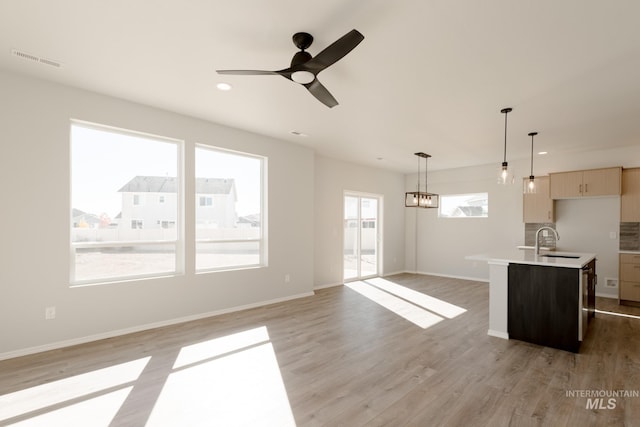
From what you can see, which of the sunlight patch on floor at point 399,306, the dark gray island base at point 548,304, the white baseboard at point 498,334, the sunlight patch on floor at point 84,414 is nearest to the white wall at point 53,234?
the sunlight patch on floor at point 84,414

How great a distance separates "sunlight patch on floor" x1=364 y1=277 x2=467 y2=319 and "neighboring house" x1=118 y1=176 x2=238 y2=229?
134 inches

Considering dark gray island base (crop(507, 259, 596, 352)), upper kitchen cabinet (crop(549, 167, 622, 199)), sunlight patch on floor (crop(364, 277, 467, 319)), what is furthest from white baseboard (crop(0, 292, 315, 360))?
upper kitchen cabinet (crop(549, 167, 622, 199))

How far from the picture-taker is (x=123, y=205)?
3.92 metres

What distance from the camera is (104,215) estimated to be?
3783 mm

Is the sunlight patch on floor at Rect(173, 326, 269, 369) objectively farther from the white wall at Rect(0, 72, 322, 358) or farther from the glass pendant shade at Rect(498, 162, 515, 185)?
the glass pendant shade at Rect(498, 162, 515, 185)

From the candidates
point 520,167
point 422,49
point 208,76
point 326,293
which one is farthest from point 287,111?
point 520,167

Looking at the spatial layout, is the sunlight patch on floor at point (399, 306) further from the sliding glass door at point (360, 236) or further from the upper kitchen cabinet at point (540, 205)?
the upper kitchen cabinet at point (540, 205)

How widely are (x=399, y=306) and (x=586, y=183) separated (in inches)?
165

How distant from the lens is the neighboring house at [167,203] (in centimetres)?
398

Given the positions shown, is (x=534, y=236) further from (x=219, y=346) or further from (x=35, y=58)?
(x=35, y=58)

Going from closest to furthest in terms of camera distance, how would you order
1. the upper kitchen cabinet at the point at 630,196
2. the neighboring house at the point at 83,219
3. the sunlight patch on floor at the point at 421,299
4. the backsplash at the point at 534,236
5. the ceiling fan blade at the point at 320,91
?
the ceiling fan blade at the point at 320,91 < the neighboring house at the point at 83,219 < the sunlight patch on floor at the point at 421,299 < the upper kitchen cabinet at the point at 630,196 < the backsplash at the point at 534,236

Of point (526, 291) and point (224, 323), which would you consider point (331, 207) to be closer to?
point (224, 323)

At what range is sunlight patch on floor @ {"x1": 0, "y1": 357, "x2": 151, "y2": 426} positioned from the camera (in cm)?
221

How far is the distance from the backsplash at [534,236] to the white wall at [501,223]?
0.37 ft
